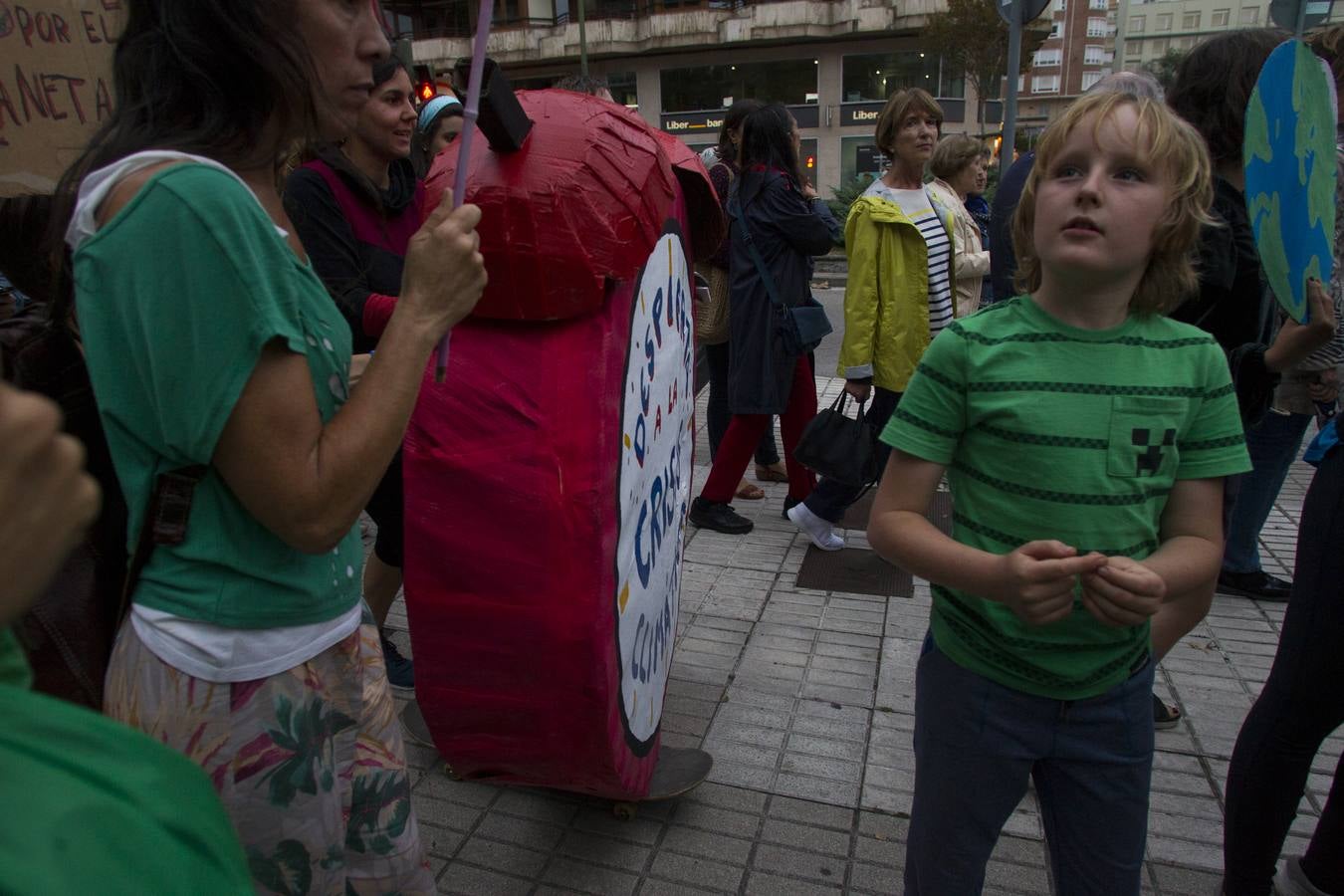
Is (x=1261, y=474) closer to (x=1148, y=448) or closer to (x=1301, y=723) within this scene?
(x=1301, y=723)

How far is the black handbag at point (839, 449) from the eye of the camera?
352 cm

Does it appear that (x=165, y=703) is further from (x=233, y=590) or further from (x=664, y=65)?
(x=664, y=65)

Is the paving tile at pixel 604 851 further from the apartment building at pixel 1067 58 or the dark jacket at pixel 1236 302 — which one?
the apartment building at pixel 1067 58

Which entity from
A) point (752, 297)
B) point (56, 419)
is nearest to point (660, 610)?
point (56, 419)

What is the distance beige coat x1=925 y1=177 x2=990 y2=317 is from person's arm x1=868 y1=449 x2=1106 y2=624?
2.57 meters

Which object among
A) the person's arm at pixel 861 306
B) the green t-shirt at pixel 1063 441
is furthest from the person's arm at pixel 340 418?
the person's arm at pixel 861 306

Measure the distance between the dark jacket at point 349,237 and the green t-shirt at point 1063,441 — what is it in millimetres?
1331

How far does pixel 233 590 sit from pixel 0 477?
59 centimetres

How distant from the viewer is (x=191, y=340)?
3.04ft

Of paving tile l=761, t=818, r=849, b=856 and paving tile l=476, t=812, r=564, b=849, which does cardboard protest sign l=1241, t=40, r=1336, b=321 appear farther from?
paving tile l=476, t=812, r=564, b=849

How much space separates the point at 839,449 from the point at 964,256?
98cm

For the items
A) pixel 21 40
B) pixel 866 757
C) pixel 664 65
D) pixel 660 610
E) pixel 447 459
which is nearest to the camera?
pixel 447 459

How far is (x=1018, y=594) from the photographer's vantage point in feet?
3.98

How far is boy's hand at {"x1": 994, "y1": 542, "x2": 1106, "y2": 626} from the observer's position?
1.18 meters
